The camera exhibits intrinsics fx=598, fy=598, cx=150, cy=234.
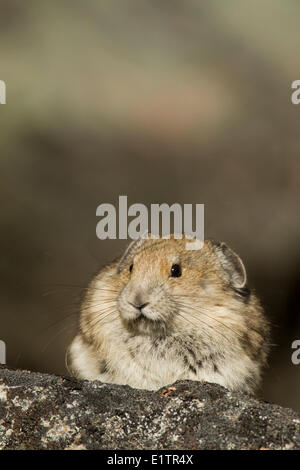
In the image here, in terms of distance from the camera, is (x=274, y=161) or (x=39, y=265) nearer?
(x=274, y=161)

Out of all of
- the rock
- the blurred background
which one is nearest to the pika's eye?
the rock

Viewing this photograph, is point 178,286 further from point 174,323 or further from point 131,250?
point 131,250

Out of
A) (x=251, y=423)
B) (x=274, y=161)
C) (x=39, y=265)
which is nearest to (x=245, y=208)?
(x=274, y=161)

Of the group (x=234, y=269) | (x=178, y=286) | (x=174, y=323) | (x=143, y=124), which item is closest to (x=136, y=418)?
(x=174, y=323)

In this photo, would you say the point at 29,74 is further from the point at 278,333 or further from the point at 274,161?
the point at 278,333

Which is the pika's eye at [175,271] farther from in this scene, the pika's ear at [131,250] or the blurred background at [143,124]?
the blurred background at [143,124]

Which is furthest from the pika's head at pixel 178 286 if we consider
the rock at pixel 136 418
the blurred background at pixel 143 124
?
the blurred background at pixel 143 124

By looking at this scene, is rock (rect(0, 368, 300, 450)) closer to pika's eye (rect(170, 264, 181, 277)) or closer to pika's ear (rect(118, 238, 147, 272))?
pika's eye (rect(170, 264, 181, 277))
